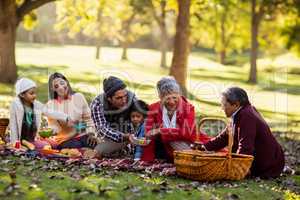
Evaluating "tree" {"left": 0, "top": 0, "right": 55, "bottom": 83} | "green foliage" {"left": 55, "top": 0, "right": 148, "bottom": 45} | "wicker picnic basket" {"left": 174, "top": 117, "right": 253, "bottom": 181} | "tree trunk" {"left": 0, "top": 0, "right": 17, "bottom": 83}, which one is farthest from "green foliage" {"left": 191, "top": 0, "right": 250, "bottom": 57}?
"wicker picnic basket" {"left": 174, "top": 117, "right": 253, "bottom": 181}

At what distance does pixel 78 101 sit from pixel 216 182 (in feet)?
11.9

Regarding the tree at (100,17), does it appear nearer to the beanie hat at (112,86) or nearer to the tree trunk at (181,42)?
the tree trunk at (181,42)

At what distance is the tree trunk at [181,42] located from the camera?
88.7 feet

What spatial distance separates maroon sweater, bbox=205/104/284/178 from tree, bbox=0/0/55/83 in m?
19.1

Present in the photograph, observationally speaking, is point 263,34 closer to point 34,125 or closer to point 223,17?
point 223,17

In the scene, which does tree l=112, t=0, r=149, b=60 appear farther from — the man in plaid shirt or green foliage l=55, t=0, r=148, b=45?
the man in plaid shirt

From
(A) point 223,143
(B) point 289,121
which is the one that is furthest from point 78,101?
(B) point 289,121

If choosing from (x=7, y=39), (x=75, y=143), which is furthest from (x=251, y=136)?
(x=7, y=39)

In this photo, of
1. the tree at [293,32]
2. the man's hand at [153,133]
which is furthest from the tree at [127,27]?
the man's hand at [153,133]

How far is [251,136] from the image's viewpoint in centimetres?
1004

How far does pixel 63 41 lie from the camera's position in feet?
308

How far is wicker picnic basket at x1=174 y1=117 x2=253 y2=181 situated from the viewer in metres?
9.27

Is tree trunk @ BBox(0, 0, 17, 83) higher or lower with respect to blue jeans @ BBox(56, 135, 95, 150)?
higher

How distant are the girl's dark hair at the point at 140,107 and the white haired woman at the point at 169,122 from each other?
0.85 ft
